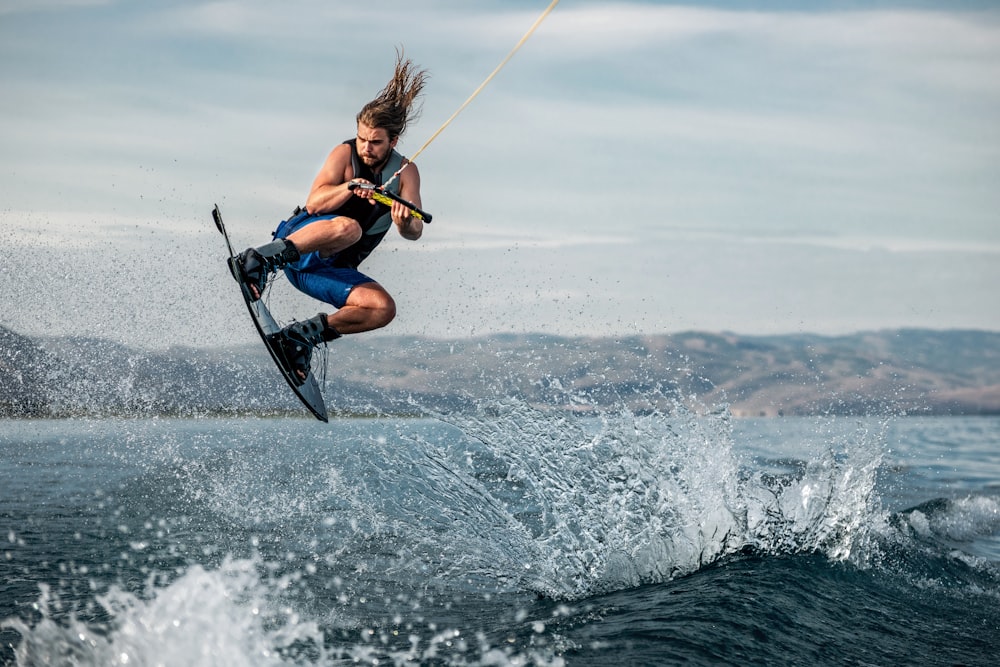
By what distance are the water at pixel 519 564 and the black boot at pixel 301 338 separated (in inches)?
48.3

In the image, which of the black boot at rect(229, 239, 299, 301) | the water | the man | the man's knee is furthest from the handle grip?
the water

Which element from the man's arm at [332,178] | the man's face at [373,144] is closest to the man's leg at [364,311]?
the man's arm at [332,178]

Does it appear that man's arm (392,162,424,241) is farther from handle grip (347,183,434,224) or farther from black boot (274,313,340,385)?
black boot (274,313,340,385)

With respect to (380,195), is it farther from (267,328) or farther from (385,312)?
(267,328)

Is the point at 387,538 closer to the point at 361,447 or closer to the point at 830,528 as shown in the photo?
the point at 830,528

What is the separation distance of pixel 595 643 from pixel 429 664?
102 cm

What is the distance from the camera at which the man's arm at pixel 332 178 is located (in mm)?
7172

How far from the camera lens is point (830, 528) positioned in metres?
8.18

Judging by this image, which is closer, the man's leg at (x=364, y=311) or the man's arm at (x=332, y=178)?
the man's arm at (x=332, y=178)

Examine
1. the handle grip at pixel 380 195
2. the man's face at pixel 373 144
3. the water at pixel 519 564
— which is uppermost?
the man's face at pixel 373 144

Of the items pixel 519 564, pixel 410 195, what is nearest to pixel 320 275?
pixel 410 195

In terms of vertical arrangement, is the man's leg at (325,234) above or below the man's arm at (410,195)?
below

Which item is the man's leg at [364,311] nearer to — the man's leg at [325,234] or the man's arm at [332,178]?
the man's leg at [325,234]

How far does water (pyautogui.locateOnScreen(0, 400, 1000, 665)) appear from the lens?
5.00 metres
